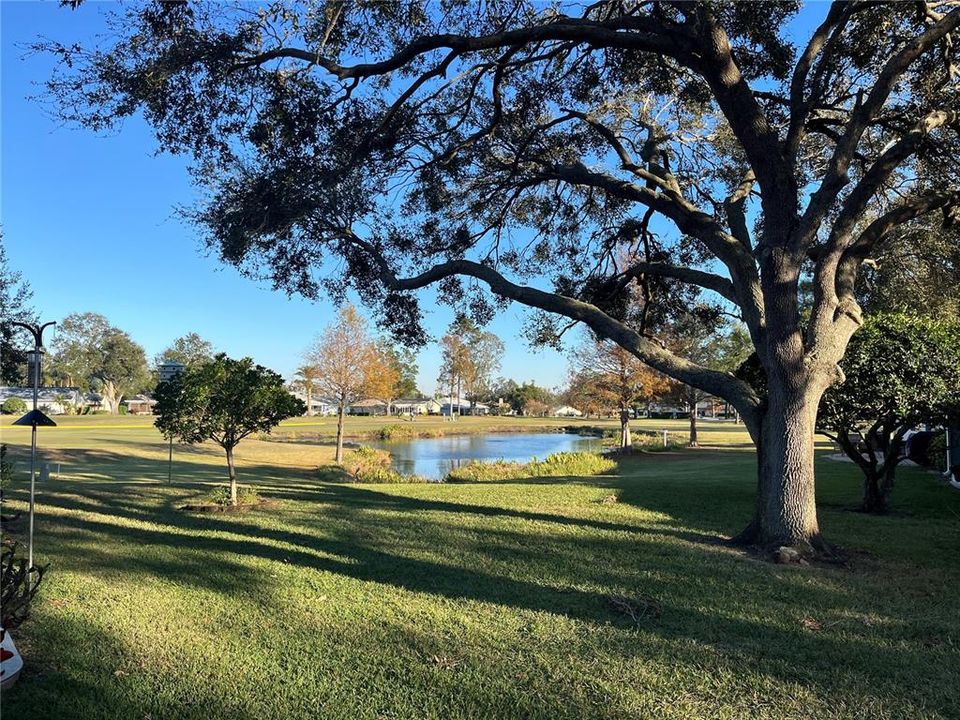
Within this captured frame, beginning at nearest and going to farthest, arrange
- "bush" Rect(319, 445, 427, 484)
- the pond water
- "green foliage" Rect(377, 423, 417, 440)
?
"bush" Rect(319, 445, 427, 484), the pond water, "green foliage" Rect(377, 423, 417, 440)

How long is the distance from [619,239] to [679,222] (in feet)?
10.8

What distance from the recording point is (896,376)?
9.14 m

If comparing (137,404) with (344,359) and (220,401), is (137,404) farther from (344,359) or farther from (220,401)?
(220,401)

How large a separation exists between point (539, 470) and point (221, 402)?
1176cm

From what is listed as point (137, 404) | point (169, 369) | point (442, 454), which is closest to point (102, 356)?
point (137, 404)

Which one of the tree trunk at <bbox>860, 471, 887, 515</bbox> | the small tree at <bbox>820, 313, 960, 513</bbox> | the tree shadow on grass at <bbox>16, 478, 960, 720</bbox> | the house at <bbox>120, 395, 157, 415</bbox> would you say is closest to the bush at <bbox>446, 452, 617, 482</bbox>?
the tree trunk at <bbox>860, 471, 887, 515</bbox>

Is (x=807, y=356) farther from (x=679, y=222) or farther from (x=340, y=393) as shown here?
(x=340, y=393)

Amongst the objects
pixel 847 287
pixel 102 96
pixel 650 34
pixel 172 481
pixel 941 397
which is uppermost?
pixel 650 34

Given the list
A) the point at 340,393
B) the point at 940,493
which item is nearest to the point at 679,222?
the point at 940,493

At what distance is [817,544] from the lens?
7.48 metres

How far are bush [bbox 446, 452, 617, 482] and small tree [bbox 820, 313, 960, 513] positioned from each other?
1018cm

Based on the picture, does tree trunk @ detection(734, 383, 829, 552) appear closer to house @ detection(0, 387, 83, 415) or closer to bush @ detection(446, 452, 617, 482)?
bush @ detection(446, 452, 617, 482)

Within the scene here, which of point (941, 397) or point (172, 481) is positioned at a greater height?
point (941, 397)

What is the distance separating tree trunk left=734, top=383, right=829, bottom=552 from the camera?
7449 millimetres
